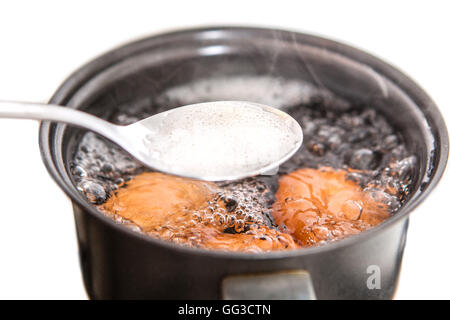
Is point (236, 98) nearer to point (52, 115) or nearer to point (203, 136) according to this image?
point (203, 136)

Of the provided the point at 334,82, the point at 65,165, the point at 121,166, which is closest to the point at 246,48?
the point at 334,82

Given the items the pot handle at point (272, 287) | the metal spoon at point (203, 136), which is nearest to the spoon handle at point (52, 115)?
the metal spoon at point (203, 136)

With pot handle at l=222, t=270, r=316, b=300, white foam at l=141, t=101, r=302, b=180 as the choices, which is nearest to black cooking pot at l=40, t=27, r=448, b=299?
pot handle at l=222, t=270, r=316, b=300

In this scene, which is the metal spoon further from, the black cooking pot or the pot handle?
the pot handle

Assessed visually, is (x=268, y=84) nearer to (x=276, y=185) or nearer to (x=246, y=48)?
(x=246, y=48)

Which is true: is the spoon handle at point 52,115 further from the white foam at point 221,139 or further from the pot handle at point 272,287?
the pot handle at point 272,287

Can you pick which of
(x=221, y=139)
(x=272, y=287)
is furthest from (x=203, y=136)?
(x=272, y=287)

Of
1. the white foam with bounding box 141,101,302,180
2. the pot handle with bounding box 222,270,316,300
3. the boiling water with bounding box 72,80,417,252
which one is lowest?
the pot handle with bounding box 222,270,316,300
